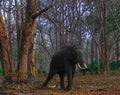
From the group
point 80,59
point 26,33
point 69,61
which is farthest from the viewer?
point 26,33

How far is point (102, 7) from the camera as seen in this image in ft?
88.7

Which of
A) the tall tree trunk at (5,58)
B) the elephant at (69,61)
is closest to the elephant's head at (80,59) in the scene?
the elephant at (69,61)

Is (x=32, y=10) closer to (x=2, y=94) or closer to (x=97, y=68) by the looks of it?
(x=2, y=94)

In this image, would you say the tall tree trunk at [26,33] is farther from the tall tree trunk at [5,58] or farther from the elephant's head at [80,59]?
the elephant's head at [80,59]

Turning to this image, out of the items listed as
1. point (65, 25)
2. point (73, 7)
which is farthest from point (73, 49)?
point (65, 25)

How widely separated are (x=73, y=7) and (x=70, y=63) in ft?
56.8

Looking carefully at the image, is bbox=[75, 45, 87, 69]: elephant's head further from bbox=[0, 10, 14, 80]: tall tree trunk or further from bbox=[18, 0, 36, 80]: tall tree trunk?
bbox=[0, 10, 14, 80]: tall tree trunk

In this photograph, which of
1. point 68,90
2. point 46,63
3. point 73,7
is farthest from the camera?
point 46,63

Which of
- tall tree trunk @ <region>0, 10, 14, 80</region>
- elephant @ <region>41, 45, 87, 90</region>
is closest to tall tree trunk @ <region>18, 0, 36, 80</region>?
tall tree trunk @ <region>0, 10, 14, 80</region>

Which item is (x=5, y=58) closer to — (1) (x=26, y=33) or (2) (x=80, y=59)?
(1) (x=26, y=33)

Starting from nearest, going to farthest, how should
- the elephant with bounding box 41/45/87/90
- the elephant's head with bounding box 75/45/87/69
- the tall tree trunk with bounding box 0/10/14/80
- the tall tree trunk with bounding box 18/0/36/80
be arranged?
the elephant's head with bounding box 75/45/87/69 → the elephant with bounding box 41/45/87/90 → the tall tree trunk with bounding box 18/0/36/80 → the tall tree trunk with bounding box 0/10/14/80

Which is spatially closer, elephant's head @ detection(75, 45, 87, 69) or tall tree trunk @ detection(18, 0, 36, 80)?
elephant's head @ detection(75, 45, 87, 69)

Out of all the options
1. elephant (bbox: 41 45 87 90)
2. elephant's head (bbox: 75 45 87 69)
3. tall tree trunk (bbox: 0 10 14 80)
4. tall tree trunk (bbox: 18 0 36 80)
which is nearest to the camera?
elephant's head (bbox: 75 45 87 69)

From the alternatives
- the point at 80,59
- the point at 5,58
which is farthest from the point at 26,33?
the point at 80,59
